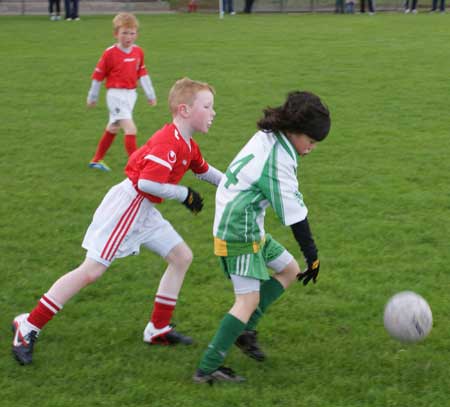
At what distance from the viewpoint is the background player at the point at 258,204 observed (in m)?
4.19

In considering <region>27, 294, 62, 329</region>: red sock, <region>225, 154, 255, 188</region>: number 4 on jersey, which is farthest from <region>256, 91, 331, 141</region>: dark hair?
<region>27, 294, 62, 329</region>: red sock

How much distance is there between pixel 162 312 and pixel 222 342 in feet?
2.26

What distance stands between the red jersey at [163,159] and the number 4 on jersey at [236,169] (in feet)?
1.35

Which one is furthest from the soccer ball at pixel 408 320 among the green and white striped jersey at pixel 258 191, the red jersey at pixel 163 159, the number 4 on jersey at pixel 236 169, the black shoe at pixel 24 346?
the black shoe at pixel 24 346

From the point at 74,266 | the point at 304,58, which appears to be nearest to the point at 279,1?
the point at 304,58

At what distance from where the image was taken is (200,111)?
4.68 m

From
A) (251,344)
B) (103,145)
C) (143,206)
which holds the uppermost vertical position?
(143,206)

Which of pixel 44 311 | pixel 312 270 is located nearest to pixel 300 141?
pixel 312 270

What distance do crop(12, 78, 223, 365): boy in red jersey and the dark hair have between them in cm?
59

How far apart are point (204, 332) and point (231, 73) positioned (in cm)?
1098

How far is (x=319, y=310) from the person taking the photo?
5.40m

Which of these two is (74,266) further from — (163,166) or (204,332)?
(163,166)

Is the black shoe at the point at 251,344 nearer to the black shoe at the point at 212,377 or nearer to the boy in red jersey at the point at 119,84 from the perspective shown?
the black shoe at the point at 212,377

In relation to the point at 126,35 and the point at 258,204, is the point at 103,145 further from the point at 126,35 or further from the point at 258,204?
the point at 258,204
